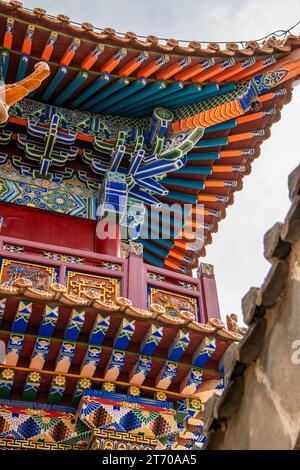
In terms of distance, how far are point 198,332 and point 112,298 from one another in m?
0.95

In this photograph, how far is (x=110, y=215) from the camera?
28.9 ft

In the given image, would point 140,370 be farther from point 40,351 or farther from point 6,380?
point 6,380

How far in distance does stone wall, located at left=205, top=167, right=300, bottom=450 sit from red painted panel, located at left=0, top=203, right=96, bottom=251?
17.4 feet

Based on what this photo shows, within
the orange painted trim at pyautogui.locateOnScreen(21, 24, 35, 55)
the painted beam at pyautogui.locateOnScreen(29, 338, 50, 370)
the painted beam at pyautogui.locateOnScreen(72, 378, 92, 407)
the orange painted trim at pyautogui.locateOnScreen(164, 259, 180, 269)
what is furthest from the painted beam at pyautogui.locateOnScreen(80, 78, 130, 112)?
the painted beam at pyautogui.locateOnScreen(72, 378, 92, 407)

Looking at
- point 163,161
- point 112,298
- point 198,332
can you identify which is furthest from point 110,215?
point 198,332

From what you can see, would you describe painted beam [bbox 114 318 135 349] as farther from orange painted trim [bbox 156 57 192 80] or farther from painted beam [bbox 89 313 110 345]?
orange painted trim [bbox 156 57 192 80]

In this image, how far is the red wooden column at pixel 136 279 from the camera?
7223mm

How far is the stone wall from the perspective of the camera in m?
3.12

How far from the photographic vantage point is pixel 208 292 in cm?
772

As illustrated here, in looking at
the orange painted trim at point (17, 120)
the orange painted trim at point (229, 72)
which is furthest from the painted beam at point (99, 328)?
the orange painted trim at point (229, 72)

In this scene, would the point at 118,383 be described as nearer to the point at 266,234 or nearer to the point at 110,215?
the point at 110,215

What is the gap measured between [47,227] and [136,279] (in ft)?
5.57

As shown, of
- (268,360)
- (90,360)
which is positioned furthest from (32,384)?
(268,360)

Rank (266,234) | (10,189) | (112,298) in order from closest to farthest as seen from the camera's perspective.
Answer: (266,234) → (112,298) → (10,189)
